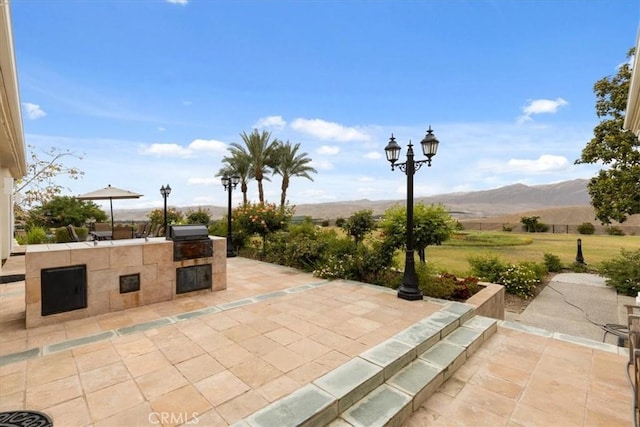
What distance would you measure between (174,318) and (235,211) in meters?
8.42

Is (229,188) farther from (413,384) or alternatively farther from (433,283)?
(413,384)

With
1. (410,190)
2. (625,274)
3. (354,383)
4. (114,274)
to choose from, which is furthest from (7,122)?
(625,274)

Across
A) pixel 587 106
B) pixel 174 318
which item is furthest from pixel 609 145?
pixel 174 318

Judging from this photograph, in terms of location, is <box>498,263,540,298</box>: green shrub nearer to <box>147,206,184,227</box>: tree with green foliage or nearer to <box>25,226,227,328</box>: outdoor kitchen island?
Answer: <box>25,226,227,328</box>: outdoor kitchen island

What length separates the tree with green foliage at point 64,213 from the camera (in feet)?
63.9

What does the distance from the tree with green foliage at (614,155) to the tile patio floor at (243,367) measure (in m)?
7.66

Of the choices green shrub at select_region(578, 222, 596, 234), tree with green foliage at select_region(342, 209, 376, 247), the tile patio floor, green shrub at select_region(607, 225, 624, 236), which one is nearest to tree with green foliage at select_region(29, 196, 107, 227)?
the tile patio floor

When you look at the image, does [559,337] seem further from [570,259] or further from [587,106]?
[570,259]

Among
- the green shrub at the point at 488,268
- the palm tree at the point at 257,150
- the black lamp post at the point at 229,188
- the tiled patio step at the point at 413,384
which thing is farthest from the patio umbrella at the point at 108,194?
the green shrub at the point at 488,268

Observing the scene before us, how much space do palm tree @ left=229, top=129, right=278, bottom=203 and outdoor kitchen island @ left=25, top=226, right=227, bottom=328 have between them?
1824 cm

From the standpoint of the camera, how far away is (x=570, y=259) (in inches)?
523

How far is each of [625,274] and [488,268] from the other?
3879 millimetres

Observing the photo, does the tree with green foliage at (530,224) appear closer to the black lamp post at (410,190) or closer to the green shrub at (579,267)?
the green shrub at (579,267)

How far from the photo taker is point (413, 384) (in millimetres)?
2691
